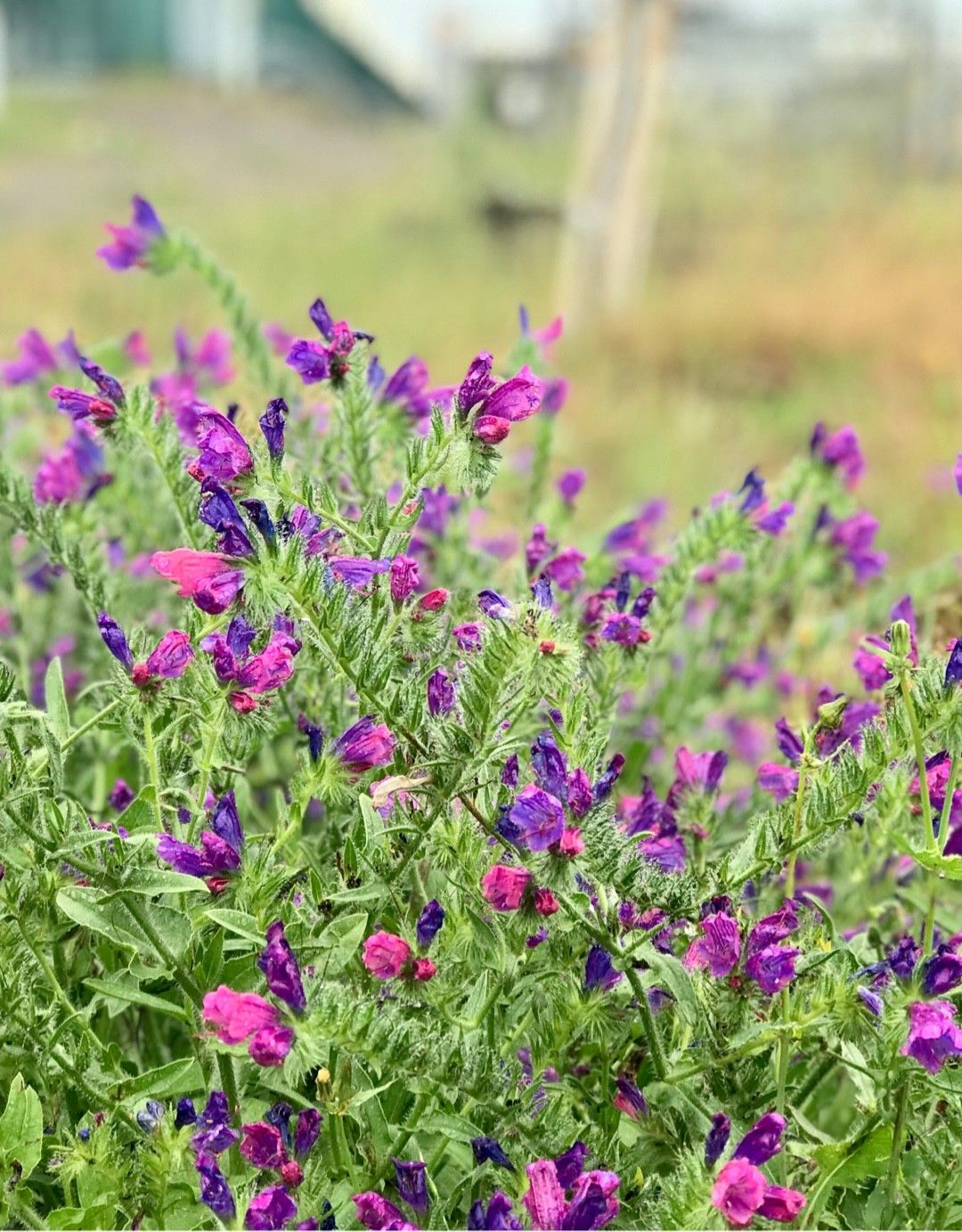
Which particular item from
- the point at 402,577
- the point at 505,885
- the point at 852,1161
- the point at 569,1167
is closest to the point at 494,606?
the point at 402,577

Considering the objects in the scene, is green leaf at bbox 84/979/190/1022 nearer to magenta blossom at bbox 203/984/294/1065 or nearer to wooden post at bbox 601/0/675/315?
magenta blossom at bbox 203/984/294/1065

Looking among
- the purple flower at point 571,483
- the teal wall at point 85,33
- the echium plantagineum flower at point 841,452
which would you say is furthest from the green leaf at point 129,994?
the teal wall at point 85,33

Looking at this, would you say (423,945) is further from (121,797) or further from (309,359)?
(309,359)

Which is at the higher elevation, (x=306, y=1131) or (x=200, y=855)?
(x=200, y=855)

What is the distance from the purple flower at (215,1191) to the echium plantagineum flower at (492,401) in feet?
1.87

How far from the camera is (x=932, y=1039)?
1.04m

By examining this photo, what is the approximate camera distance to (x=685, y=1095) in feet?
3.83

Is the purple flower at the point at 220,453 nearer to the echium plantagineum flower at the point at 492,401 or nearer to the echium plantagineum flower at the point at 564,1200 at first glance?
the echium plantagineum flower at the point at 492,401

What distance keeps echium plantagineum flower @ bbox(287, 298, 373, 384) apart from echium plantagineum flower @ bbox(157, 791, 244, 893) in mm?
468

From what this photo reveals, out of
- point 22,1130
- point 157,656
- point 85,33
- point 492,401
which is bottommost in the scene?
point 85,33

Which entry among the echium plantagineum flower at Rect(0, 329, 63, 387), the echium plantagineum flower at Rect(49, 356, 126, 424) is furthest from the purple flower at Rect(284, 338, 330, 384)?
the echium plantagineum flower at Rect(0, 329, 63, 387)

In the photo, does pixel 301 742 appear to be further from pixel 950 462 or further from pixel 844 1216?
pixel 950 462

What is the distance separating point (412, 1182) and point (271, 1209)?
12cm

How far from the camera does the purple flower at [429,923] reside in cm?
114
